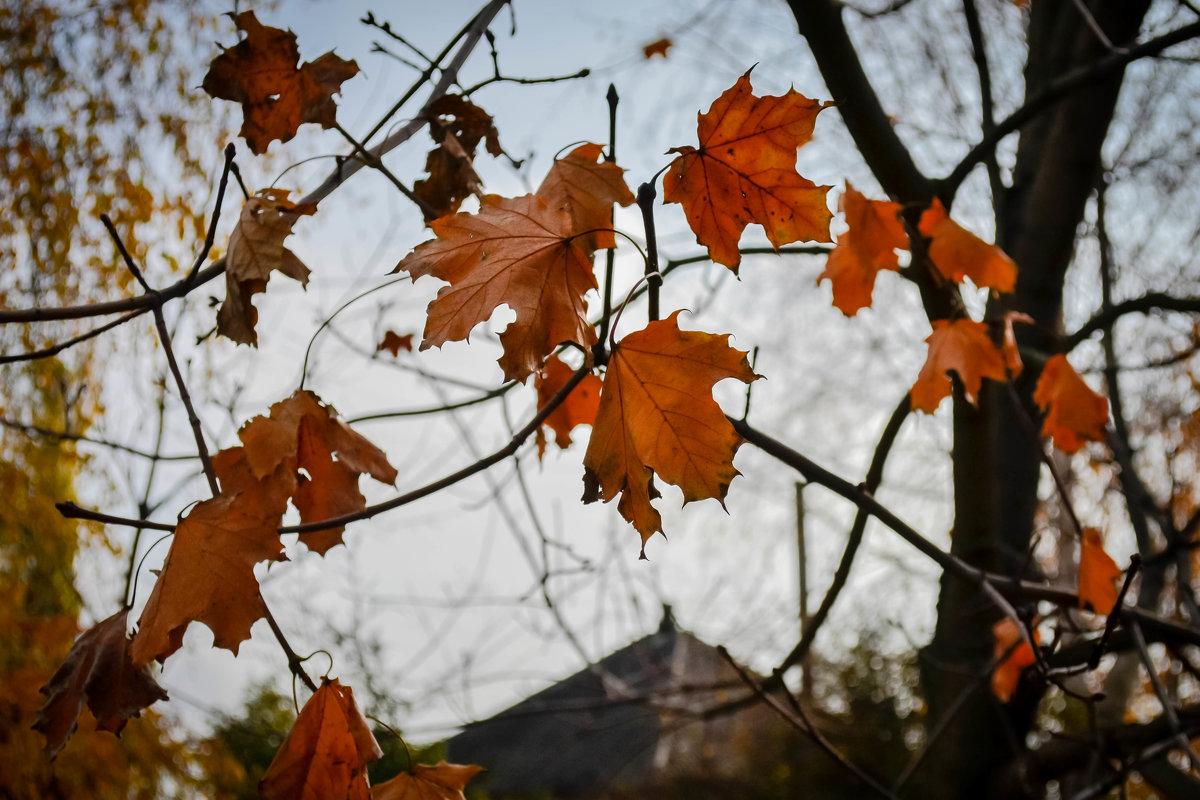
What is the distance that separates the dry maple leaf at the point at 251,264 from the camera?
1.01 meters

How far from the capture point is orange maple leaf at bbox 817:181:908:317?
1604 mm

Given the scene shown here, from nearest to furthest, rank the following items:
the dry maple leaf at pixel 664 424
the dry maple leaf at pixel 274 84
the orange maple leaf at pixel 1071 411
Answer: the dry maple leaf at pixel 664 424 < the dry maple leaf at pixel 274 84 < the orange maple leaf at pixel 1071 411

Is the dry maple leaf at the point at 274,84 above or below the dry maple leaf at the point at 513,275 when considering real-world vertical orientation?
above

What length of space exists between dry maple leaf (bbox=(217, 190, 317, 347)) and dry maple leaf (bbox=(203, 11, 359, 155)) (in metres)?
0.23

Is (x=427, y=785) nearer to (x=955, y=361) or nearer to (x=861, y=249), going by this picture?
(x=861, y=249)

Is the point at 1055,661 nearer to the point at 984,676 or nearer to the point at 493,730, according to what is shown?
the point at 984,676

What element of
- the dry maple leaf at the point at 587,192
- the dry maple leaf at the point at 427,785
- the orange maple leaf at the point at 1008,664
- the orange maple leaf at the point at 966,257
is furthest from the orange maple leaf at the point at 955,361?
the dry maple leaf at the point at 427,785

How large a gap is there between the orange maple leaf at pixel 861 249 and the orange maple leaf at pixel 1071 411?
2.19ft

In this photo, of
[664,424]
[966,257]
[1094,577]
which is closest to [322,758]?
[664,424]

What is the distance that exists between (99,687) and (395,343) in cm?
160

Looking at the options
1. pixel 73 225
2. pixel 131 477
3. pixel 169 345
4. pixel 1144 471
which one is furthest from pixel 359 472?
pixel 1144 471

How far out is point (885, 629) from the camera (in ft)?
24.0

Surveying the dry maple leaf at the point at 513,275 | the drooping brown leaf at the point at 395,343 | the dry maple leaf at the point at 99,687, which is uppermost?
the drooping brown leaf at the point at 395,343

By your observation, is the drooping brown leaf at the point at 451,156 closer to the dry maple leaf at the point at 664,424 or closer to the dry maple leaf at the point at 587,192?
the dry maple leaf at the point at 587,192
